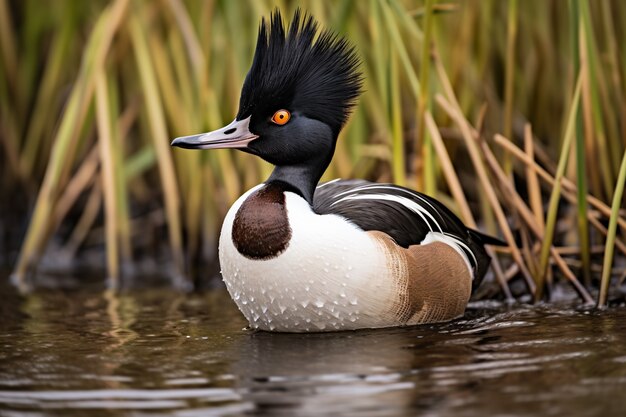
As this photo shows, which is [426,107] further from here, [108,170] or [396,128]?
[108,170]

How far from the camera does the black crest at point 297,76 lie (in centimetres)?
541

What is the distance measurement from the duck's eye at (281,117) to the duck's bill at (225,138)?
0.42ft

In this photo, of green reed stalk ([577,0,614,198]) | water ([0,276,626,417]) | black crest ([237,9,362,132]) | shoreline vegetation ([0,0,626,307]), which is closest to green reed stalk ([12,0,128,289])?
shoreline vegetation ([0,0,626,307])

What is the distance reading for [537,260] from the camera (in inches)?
252

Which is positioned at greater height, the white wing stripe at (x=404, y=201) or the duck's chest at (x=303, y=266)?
the white wing stripe at (x=404, y=201)

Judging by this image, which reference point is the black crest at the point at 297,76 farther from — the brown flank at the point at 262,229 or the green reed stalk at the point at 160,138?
the green reed stalk at the point at 160,138

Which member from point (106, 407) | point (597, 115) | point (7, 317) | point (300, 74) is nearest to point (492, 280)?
point (597, 115)

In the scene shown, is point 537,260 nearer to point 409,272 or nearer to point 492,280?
point 492,280

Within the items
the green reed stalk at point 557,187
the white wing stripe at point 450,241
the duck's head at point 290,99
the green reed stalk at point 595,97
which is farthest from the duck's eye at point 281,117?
the green reed stalk at point 595,97

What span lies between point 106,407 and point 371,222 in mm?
1912

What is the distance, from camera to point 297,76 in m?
5.43

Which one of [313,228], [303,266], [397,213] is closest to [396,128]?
[397,213]

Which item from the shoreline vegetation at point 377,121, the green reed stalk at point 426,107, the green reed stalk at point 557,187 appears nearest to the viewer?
the green reed stalk at point 557,187

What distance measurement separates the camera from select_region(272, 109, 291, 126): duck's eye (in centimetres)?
551
